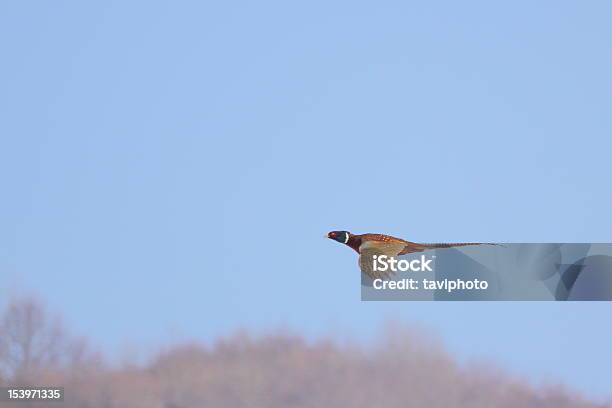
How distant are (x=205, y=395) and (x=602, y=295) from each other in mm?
9246

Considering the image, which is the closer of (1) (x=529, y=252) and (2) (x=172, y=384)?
(1) (x=529, y=252)

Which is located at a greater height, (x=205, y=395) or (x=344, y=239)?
(x=344, y=239)

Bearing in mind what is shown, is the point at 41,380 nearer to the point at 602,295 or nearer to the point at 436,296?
the point at 436,296

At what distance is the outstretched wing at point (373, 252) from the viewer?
1094 inches

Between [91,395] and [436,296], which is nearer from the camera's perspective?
[436,296]

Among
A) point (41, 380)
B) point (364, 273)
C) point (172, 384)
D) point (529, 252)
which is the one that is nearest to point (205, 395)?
point (172, 384)

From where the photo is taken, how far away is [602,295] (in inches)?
1182

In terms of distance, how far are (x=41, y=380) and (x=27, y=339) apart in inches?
39.5

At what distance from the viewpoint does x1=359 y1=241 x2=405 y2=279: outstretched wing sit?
27797 mm

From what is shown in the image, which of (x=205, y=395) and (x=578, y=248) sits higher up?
(x=578, y=248)

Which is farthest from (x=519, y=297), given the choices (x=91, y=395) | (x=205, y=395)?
(x=91, y=395)

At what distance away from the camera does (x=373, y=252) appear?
91.2 feet

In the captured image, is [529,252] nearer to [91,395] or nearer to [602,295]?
[602,295]

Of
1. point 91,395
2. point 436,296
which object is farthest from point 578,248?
point 91,395
